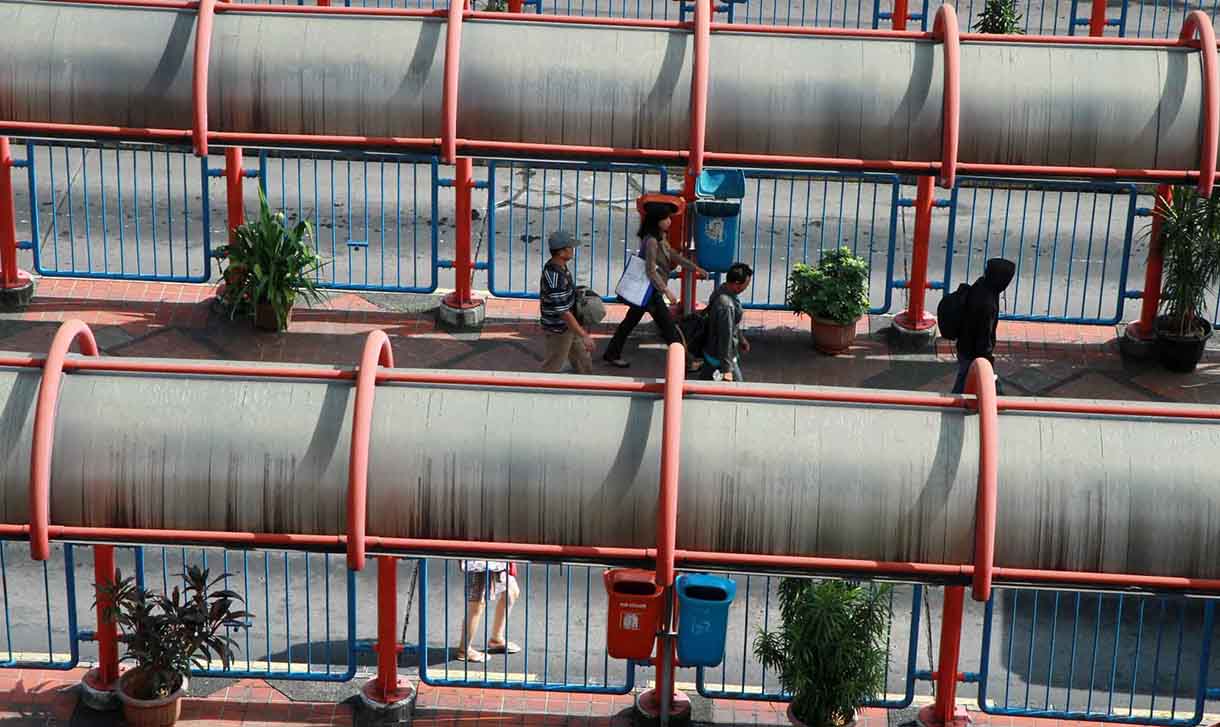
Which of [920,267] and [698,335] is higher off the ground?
[920,267]

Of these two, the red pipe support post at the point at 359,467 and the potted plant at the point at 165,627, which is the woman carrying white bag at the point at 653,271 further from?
the red pipe support post at the point at 359,467

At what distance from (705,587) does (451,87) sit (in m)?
4.46

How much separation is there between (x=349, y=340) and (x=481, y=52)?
3.24 m

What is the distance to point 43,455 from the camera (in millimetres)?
10711

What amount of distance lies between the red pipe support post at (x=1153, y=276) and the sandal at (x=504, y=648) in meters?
6.53

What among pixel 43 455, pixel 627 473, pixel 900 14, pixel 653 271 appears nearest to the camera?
pixel 43 455

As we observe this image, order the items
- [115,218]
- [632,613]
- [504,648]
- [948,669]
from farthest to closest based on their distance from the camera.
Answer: [115,218] < [504,648] < [948,669] < [632,613]

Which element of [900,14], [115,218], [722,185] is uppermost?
[900,14]

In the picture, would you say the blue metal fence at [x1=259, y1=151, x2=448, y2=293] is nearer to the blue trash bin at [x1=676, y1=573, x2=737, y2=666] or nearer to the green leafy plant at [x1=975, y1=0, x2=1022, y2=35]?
the blue trash bin at [x1=676, y1=573, x2=737, y2=666]

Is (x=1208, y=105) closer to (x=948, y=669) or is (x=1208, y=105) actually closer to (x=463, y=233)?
(x=948, y=669)

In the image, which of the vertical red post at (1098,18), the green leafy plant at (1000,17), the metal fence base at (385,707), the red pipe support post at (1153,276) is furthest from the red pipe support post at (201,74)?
the vertical red post at (1098,18)

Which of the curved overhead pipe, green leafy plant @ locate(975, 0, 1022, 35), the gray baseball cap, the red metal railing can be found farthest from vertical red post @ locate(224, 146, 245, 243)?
green leafy plant @ locate(975, 0, 1022, 35)

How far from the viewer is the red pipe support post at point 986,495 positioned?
10578 millimetres

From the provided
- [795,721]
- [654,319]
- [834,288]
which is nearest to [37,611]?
[795,721]
